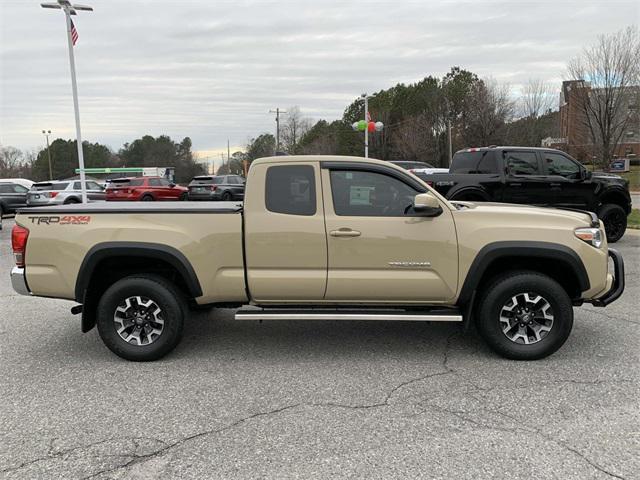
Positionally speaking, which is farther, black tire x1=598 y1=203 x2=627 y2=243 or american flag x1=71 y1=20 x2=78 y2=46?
american flag x1=71 y1=20 x2=78 y2=46

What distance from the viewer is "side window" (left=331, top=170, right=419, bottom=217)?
4.53 m

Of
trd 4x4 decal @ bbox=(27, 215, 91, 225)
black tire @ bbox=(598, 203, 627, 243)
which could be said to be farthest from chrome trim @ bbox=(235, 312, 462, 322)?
black tire @ bbox=(598, 203, 627, 243)

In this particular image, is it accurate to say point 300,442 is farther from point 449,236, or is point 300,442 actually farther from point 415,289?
Result: point 449,236

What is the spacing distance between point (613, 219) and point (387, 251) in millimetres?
8753

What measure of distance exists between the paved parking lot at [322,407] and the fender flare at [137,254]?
0.83 metres

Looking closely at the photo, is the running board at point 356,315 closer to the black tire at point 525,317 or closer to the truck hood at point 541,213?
the black tire at point 525,317

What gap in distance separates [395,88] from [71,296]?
67.8 metres

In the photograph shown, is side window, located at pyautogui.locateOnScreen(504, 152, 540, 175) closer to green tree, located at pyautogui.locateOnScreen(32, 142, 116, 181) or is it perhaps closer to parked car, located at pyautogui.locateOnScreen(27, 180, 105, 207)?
parked car, located at pyautogui.locateOnScreen(27, 180, 105, 207)

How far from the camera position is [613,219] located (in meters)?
11.0

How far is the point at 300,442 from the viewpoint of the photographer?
3.23 m

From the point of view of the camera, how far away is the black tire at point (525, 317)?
443 cm

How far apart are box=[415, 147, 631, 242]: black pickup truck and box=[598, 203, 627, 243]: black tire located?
0.02m

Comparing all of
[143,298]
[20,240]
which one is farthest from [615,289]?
[20,240]

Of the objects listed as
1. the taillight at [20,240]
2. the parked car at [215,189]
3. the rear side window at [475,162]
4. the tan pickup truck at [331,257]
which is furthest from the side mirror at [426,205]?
the parked car at [215,189]
